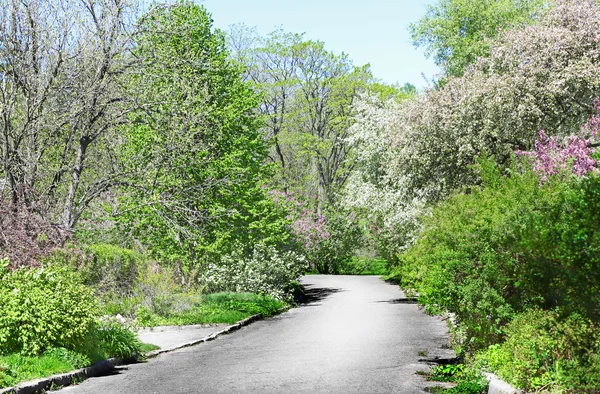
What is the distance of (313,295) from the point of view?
36.0m

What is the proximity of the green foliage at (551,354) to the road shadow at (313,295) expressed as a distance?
20960 millimetres

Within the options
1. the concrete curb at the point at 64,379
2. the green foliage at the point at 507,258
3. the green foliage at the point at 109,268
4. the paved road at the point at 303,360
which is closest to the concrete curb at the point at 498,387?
the paved road at the point at 303,360

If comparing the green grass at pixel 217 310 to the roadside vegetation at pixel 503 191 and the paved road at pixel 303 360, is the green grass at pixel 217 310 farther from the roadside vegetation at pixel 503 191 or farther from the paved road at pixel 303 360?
the roadside vegetation at pixel 503 191

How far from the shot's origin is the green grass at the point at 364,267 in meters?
60.2

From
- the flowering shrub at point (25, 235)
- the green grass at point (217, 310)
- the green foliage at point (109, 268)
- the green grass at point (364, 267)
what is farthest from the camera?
the green grass at point (364, 267)

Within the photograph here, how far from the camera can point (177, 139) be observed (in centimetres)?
2280

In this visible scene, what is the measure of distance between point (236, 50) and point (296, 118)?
25.6 feet

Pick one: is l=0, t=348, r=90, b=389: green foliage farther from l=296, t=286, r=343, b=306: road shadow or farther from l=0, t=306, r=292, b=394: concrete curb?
l=296, t=286, r=343, b=306: road shadow

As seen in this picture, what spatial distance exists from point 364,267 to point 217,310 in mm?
40137

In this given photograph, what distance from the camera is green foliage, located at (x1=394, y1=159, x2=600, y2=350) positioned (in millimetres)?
7316

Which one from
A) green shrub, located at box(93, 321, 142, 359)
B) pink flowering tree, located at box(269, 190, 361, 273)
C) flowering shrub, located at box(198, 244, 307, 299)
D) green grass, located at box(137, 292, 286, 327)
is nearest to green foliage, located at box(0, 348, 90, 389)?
green shrub, located at box(93, 321, 142, 359)

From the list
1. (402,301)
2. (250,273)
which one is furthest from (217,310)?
(402,301)

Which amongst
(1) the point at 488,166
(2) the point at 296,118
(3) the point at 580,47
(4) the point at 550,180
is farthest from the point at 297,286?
(2) the point at 296,118

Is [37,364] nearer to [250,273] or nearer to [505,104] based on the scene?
[250,273]
